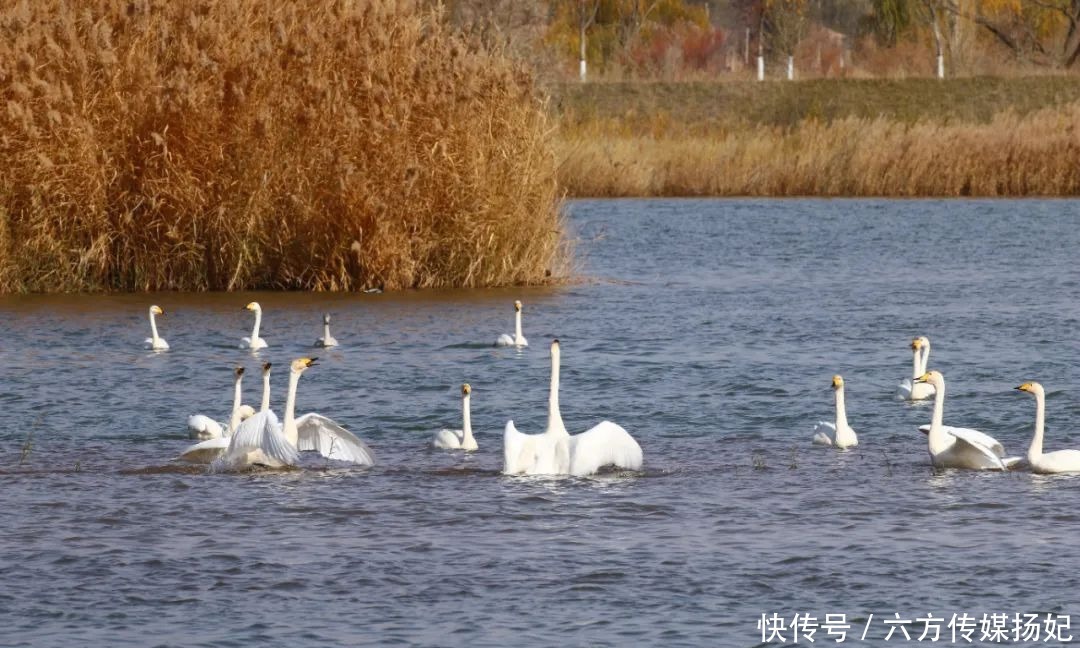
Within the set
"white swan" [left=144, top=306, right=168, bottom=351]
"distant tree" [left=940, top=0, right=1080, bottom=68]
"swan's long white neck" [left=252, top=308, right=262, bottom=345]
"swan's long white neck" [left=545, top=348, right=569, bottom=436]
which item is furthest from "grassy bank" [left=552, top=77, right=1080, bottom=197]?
"swan's long white neck" [left=545, top=348, right=569, bottom=436]

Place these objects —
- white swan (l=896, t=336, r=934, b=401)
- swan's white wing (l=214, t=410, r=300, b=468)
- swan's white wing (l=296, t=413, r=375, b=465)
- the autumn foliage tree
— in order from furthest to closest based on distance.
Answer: the autumn foliage tree < white swan (l=896, t=336, r=934, b=401) < swan's white wing (l=296, t=413, r=375, b=465) < swan's white wing (l=214, t=410, r=300, b=468)

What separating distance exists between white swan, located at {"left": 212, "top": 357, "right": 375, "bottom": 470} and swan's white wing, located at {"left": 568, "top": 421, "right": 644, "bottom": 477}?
1.18m

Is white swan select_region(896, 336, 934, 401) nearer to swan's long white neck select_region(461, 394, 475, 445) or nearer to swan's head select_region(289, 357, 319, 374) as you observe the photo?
swan's long white neck select_region(461, 394, 475, 445)

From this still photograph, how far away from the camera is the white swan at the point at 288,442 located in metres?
9.84

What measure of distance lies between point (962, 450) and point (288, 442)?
3.71 m

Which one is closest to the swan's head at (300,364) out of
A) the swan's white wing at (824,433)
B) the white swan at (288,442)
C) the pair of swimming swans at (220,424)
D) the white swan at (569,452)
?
the pair of swimming swans at (220,424)

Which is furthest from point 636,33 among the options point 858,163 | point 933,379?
point 933,379

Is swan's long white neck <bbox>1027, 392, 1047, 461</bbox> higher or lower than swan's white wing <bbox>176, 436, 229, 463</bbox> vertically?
higher

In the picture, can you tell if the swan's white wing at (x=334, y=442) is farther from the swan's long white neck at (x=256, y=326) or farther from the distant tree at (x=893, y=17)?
the distant tree at (x=893, y=17)

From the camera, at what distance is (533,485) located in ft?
32.7

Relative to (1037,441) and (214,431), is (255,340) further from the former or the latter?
(1037,441)

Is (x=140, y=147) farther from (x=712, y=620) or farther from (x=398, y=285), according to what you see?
(x=712, y=620)

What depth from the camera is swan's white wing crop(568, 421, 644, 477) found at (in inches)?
394

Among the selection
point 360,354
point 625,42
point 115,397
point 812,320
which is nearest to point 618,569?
point 115,397
